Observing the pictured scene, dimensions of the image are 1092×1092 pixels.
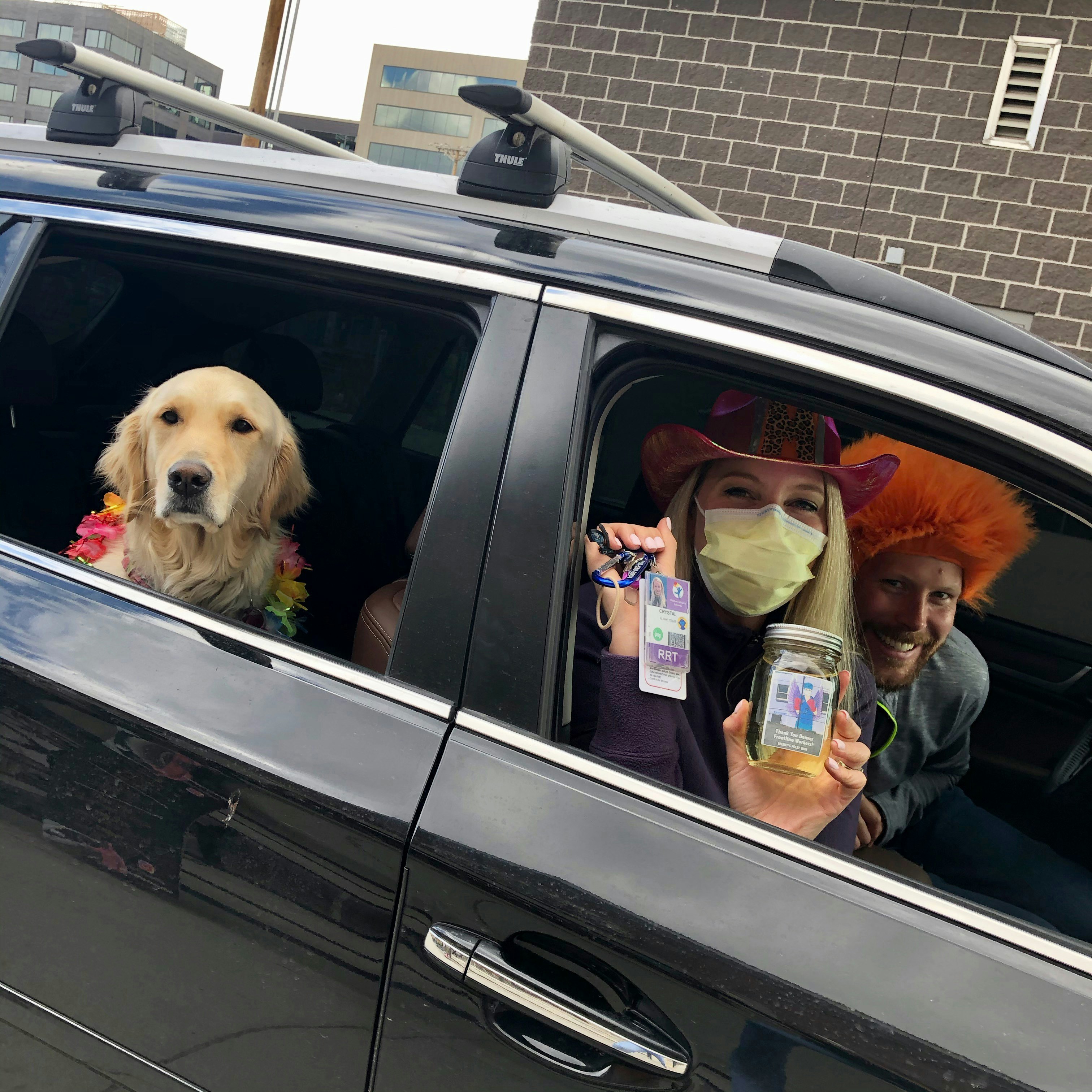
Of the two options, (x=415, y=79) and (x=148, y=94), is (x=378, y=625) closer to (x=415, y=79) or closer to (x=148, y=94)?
(x=148, y=94)

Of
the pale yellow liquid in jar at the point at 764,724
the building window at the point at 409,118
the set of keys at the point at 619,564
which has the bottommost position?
the pale yellow liquid in jar at the point at 764,724

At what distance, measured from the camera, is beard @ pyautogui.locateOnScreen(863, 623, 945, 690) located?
7.46 ft

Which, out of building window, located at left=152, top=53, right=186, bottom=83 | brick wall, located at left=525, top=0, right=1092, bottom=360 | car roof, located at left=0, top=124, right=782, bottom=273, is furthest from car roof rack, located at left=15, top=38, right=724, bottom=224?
building window, located at left=152, top=53, right=186, bottom=83

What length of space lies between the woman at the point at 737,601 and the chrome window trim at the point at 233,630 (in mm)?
291

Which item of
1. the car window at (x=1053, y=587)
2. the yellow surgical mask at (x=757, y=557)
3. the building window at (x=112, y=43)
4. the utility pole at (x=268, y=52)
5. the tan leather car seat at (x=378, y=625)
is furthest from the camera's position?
the building window at (x=112, y=43)

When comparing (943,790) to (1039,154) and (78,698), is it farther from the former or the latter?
(1039,154)

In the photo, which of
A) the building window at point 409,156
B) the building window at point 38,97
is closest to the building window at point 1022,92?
the building window at point 409,156

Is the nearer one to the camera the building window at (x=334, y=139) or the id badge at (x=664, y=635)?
the id badge at (x=664, y=635)

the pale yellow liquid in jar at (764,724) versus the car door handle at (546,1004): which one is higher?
the pale yellow liquid in jar at (764,724)

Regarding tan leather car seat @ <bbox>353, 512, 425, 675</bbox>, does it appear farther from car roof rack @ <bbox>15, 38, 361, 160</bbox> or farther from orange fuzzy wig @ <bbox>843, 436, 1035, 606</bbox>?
orange fuzzy wig @ <bbox>843, 436, 1035, 606</bbox>

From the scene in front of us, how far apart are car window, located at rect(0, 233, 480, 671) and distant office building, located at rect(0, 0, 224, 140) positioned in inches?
1962

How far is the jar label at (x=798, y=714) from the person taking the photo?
1.27 m

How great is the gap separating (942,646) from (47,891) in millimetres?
2067

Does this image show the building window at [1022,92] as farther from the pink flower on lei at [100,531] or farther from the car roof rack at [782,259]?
the pink flower on lei at [100,531]
